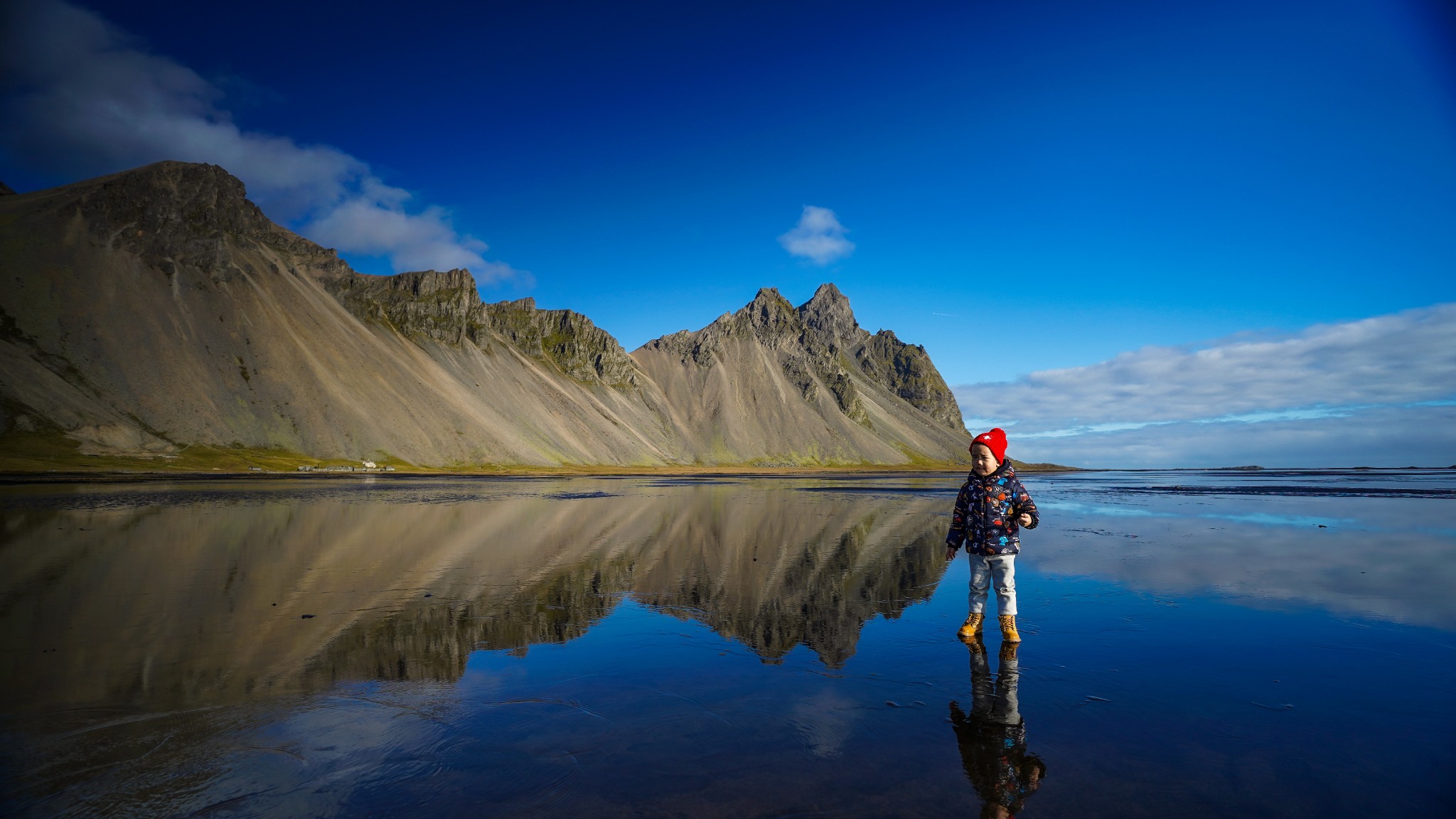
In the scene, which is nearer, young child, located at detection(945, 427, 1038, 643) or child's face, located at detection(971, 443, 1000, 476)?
young child, located at detection(945, 427, 1038, 643)

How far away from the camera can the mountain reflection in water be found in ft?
25.8

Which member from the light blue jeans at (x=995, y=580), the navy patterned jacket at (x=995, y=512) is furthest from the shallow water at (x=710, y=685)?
the navy patterned jacket at (x=995, y=512)

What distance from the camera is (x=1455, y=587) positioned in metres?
13.0

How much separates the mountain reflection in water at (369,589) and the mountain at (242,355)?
210ft

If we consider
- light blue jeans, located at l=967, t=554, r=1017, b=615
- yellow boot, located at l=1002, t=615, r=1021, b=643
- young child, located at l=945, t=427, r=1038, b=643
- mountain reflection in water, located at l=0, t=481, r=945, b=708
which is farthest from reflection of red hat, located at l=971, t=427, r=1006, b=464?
mountain reflection in water, located at l=0, t=481, r=945, b=708

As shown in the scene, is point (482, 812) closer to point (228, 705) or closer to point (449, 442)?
point (228, 705)

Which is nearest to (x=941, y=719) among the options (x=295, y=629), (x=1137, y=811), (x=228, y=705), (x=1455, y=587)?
(x=1137, y=811)

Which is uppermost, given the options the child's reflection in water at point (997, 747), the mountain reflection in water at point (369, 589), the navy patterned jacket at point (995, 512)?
the navy patterned jacket at point (995, 512)

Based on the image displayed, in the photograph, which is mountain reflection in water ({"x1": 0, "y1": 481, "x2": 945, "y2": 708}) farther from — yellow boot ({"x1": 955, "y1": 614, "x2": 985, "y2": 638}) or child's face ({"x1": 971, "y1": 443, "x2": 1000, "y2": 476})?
child's face ({"x1": 971, "y1": 443, "x2": 1000, "y2": 476})

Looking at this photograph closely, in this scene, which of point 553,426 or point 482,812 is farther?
A: point 553,426

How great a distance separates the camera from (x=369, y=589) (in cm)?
1246

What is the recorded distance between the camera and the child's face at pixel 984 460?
9914 mm

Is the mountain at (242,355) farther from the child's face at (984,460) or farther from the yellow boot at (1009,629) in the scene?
the yellow boot at (1009,629)

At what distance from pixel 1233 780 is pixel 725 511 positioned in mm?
27970
